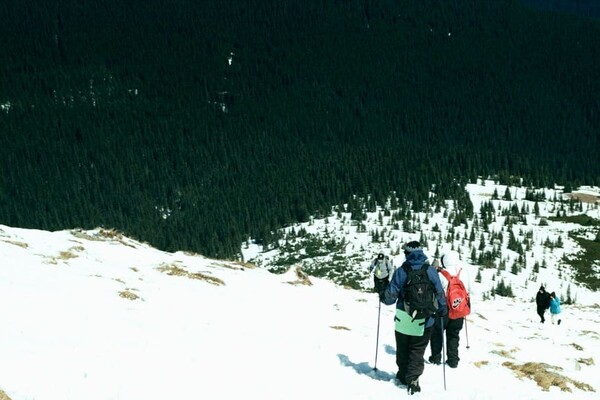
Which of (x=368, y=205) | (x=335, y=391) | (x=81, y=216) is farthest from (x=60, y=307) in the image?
(x=81, y=216)

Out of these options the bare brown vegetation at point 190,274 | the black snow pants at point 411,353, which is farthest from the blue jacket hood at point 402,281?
the bare brown vegetation at point 190,274

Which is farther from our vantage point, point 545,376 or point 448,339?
point 545,376

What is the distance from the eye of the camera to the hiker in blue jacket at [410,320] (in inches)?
494

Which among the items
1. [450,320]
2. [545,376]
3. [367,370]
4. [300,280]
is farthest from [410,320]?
[300,280]

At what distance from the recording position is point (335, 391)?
41.4ft

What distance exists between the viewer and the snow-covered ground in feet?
37.5

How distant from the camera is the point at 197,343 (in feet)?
47.7

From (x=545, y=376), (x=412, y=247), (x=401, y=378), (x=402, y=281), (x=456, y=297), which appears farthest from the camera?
(x=545, y=376)

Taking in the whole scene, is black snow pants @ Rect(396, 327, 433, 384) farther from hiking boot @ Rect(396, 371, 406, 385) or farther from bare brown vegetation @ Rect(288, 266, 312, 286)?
bare brown vegetation @ Rect(288, 266, 312, 286)

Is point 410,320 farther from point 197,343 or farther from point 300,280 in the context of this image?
point 300,280

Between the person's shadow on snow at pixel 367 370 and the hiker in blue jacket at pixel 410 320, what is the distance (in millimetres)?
1074

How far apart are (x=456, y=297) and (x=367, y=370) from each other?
2859 mm

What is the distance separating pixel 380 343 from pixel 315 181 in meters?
A: 164

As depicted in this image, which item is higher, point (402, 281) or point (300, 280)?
point (402, 281)
